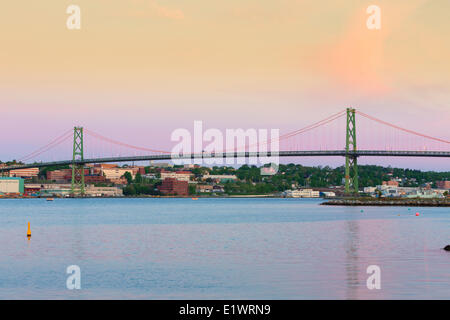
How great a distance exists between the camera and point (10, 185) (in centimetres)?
17200

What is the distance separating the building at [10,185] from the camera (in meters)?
169

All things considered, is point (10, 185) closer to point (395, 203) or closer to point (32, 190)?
point (32, 190)

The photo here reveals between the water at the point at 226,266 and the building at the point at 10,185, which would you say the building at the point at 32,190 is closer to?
the building at the point at 10,185

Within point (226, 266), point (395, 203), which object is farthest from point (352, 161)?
point (226, 266)

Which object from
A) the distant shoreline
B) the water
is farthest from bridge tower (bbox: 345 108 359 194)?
the water

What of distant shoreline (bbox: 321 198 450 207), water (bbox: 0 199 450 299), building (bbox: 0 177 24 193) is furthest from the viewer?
A: building (bbox: 0 177 24 193)

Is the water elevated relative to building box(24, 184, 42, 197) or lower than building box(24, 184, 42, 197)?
lower

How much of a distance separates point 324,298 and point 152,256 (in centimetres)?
1041

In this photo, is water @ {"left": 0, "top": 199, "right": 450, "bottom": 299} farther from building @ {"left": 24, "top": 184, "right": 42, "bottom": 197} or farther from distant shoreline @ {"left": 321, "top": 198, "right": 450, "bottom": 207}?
building @ {"left": 24, "top": 184, "right": 42, "bottom": 197}

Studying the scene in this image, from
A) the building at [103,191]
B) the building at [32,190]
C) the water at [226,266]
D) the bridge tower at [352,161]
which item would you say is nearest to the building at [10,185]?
the building at [32,190]

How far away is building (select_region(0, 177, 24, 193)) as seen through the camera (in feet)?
556

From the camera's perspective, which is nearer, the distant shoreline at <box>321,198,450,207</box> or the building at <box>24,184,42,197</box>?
the distant shoreline at <box>321,198,450,207</box>

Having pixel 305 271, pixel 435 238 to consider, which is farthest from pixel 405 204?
pixel 305 271

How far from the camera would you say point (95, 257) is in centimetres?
2377
